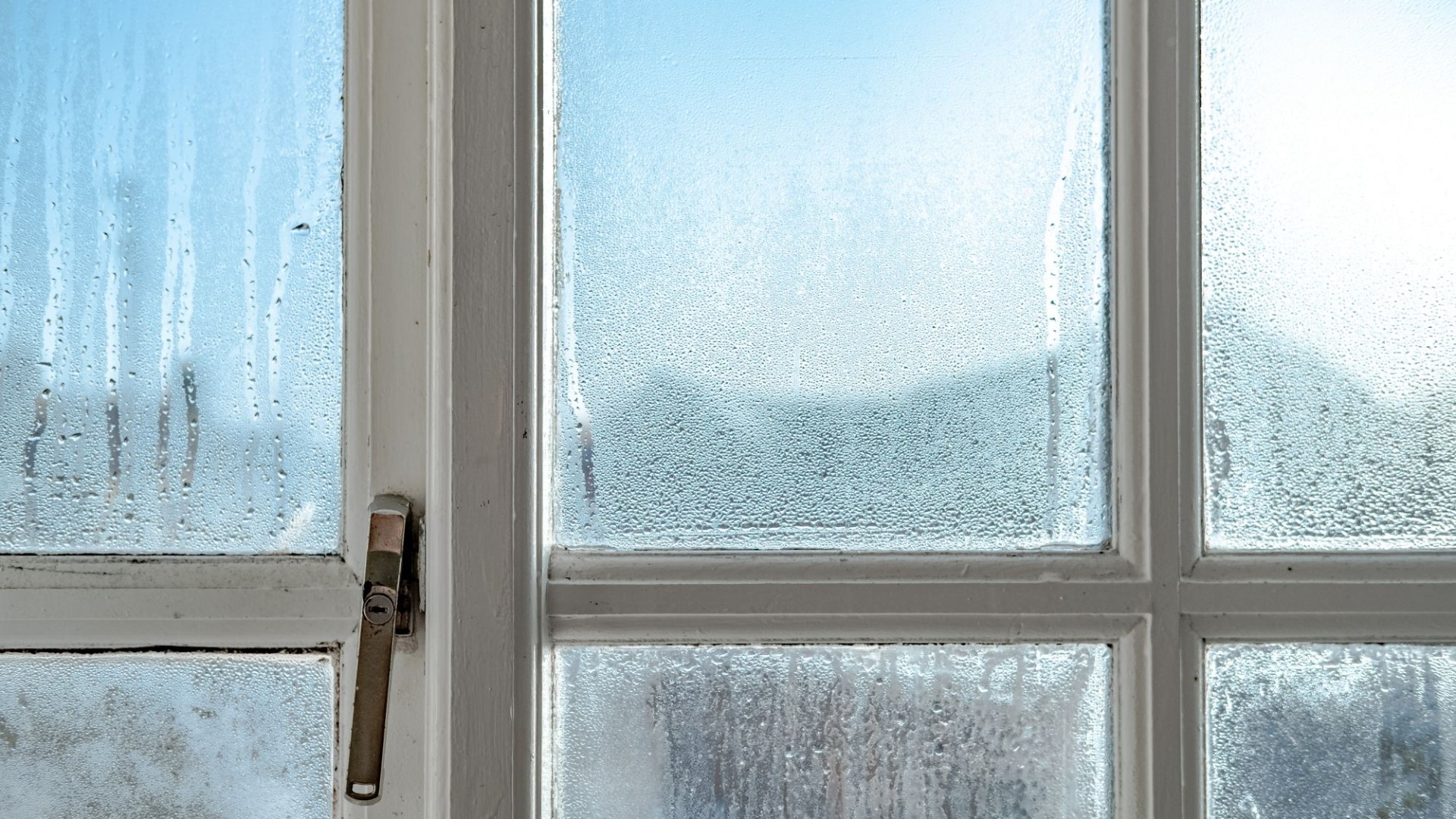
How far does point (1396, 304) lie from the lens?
70cm

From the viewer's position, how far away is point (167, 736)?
2.13ft

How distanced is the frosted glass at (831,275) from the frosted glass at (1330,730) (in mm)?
156

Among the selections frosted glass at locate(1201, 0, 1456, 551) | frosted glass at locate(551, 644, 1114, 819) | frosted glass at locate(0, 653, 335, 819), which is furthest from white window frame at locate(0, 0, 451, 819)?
frosted glass at locate(1201, 0, 1456, 551)

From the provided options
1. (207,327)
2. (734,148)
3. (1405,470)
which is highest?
(734,148)

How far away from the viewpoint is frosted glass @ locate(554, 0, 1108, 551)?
67 cm

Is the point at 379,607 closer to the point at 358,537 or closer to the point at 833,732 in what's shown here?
the point at 358,537

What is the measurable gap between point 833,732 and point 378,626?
0.32 metres

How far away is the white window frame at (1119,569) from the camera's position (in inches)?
24.7

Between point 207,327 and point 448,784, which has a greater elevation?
point 207,327

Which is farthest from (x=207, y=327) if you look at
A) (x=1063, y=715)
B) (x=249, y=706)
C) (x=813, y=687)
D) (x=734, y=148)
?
(x=1063, y=715)

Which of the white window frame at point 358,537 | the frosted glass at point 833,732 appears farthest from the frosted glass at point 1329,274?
the white window frame at point 358,537

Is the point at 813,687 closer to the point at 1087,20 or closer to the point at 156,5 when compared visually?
the point at 1087,20

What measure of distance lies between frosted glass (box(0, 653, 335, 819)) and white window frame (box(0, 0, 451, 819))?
0.01 m

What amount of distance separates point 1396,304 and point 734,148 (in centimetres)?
50
